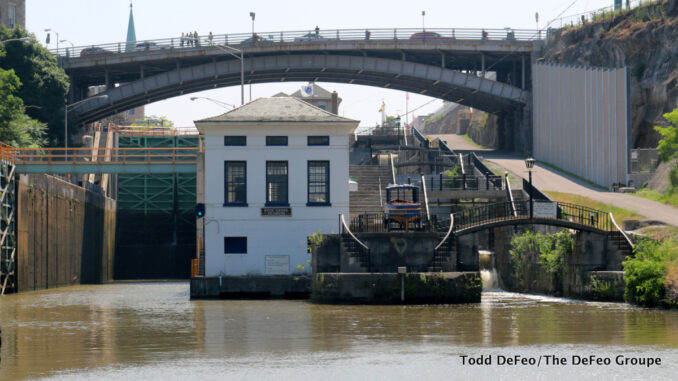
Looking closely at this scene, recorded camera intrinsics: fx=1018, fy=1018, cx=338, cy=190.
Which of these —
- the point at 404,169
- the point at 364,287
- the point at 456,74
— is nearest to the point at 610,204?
the point at 364,287

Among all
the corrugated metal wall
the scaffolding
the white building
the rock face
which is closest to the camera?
the white building

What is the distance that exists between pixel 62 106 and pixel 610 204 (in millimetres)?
56432

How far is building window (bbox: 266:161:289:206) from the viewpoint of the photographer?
4694 cm

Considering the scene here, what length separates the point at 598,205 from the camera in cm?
5359

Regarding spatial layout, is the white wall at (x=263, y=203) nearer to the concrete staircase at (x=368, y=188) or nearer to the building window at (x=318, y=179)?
the building window at (x=318, y=179)

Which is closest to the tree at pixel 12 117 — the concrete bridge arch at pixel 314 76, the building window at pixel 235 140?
the concrete bridge arch at pixel 314 76

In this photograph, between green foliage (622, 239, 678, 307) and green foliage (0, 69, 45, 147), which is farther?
green foliage (0, 69, 45, 147)

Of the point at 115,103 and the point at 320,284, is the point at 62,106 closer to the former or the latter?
the point at 115,103

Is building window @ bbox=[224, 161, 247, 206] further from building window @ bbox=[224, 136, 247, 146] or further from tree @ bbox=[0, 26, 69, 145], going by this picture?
tree @ bbox=[0, 26, 69, 145]

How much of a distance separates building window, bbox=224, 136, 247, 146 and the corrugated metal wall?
1099 inches

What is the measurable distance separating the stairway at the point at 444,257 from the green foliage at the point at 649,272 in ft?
22.9

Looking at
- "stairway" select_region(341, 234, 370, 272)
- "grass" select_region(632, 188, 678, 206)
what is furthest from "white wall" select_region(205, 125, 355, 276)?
"grass" select_region(632, 188, 678, 206)

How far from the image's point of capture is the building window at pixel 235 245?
153 ft

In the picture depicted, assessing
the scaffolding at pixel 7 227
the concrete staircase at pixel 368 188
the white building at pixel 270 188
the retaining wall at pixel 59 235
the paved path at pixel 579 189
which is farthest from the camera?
the retaining wall at pixel 59 235
